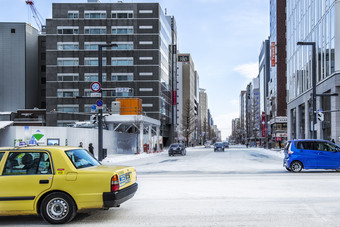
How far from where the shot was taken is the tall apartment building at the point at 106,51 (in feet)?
272

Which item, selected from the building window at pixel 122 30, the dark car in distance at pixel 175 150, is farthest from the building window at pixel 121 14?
the dark car in distance at pixel 175 150

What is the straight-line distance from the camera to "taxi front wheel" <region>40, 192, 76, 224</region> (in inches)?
298

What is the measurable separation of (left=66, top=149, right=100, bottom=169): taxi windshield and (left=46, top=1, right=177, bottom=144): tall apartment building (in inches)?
2918

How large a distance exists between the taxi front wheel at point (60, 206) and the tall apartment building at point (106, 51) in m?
75.3

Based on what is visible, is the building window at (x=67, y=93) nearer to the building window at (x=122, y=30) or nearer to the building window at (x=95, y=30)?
the building window at (x=95, y=30)

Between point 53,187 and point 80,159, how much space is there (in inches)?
35.9

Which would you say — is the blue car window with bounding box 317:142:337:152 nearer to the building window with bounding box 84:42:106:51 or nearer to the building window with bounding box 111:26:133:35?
the building window with bounding box 111:26:133:35

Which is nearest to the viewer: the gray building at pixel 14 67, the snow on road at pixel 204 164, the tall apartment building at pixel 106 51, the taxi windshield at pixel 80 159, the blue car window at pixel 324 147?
the taxi windshield at pixel 80 159

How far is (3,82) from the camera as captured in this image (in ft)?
301

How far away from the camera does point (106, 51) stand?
83375 millimetres

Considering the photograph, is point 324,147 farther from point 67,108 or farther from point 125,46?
point 67,108

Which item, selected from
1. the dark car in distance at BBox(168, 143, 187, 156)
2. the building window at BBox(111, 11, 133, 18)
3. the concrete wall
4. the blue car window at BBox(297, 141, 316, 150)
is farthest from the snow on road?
the building window at BBox(111, 11, 133, 18)

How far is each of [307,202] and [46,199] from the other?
20.5 feet

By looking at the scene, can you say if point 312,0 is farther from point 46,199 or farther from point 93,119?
point 46,199
